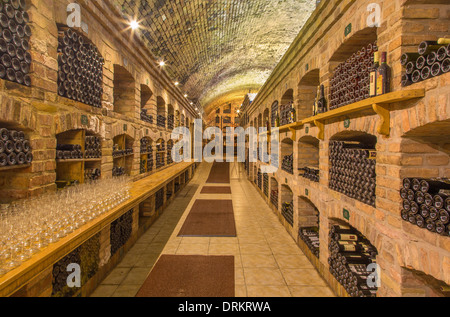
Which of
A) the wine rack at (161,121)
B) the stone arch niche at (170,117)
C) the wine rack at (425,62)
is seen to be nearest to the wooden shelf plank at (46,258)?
the wine rack at (425,62)

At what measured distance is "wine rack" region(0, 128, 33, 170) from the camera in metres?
2.52

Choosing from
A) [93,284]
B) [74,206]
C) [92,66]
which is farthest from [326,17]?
[93,284]

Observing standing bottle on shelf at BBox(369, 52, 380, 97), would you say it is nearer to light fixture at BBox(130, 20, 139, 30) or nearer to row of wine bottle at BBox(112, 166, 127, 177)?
light fixture at BBox(130, 20, 139, 30)

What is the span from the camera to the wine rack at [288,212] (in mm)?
6250

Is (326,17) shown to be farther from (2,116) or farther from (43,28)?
(2,116)

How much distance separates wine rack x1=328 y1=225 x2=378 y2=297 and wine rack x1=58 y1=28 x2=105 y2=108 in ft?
14.9

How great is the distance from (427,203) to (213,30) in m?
8.00

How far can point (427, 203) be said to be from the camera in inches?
86.7

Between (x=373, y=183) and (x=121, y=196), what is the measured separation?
11.2 feet

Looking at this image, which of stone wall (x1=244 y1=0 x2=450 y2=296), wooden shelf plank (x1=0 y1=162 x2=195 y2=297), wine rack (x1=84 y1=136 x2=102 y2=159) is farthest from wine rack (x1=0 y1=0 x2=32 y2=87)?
stone wall (x1=244 y1=0 x2=450 y2=296)

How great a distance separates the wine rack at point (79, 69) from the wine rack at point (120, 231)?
7.69 ft

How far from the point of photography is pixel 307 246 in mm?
4969

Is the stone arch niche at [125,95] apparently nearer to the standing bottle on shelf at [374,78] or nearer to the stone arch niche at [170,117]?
A: the stone arch niche at [170,117]

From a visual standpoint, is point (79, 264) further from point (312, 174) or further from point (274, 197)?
point (274, 197)
